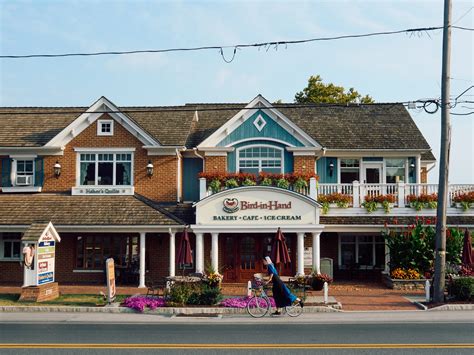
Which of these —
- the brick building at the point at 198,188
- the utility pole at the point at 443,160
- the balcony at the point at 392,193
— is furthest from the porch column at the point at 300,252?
the utility pole at the point at 443,160

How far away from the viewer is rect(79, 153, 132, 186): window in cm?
2622

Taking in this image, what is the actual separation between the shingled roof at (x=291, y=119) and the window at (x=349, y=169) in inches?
39.2

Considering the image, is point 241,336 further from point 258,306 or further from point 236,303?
point 236,303

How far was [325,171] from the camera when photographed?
27.4 m

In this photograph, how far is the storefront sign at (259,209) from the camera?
2378 centimetres

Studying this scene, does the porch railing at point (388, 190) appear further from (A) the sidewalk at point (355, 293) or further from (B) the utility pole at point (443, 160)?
(B) the utility pole at point (443, 160)

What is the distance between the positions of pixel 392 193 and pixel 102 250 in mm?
12938

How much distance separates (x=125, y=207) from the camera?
24766 millimetres

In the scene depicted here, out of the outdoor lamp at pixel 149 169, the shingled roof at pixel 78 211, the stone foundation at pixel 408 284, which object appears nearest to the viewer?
the stone foundation at pixel 408 284

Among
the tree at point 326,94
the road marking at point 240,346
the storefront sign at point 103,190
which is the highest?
the tree at point 326,94

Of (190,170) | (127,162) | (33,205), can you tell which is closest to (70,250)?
(33,205)

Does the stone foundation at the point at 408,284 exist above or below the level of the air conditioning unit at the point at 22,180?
below

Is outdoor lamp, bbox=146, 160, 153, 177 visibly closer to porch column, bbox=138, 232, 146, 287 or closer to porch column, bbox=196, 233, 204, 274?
porch column, bbox=138, 232, 146, 287

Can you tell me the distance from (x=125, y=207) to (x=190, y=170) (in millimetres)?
3817
